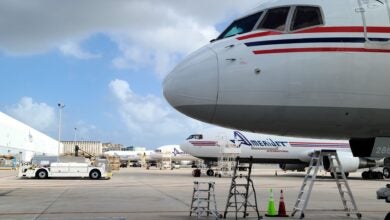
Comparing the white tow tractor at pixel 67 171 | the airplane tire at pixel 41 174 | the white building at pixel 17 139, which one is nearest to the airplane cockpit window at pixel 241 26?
the white tow tractor at pixel 67 171

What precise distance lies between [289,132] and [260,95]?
1.02 m

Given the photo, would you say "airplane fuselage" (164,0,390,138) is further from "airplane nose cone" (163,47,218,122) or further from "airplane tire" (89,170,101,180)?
"airplane tire" (89,170,101,180)

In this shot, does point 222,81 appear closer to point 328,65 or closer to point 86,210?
point 328,65

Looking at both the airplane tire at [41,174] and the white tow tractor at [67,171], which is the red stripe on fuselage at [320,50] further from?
the airplane tire at [41,174]

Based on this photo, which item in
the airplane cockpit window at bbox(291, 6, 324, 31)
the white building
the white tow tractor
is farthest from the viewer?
the white building

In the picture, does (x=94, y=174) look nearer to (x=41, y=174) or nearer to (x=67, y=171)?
(x=67, y=171)

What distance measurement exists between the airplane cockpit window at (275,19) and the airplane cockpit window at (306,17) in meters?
0.15

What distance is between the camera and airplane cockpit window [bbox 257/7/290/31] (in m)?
6.97

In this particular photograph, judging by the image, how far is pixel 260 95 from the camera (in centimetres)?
663

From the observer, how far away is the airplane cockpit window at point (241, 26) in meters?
7.18

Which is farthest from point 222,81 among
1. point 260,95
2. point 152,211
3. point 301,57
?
point 152,211

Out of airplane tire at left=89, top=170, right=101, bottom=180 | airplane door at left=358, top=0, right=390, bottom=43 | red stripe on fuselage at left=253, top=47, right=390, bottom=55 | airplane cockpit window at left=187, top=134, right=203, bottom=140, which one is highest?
airplane cockpit window at left=187, top=134, right=203, bottom=140

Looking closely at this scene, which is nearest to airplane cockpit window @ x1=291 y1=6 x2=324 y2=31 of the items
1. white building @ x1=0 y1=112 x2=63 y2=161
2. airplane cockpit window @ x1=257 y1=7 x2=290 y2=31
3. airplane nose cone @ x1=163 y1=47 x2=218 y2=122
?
airplane cockpit window @ x1=257 y1=7 x2=290 y2=31

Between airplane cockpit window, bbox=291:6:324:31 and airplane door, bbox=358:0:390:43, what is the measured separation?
64 centimetres
